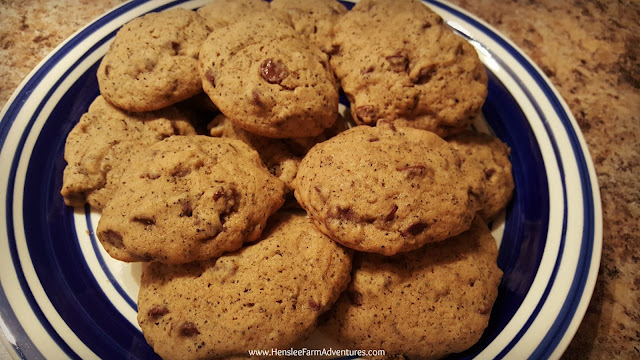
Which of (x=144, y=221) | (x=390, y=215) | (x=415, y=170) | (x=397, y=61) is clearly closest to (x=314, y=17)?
(x=397, y=61)

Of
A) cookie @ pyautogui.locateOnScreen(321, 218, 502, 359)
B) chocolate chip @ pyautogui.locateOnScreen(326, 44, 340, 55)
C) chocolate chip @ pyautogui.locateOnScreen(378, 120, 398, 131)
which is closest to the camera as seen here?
cookie @ pyautogui.locateOnScreen(321, 218, 502, 359)

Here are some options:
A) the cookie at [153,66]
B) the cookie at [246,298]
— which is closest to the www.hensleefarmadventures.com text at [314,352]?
the cookie at [246,298]

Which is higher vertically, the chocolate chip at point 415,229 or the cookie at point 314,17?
the cookie at point 314,17

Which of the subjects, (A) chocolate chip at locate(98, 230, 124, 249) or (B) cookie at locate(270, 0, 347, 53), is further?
(B) cookie at locate(270, 0, 347, 53)

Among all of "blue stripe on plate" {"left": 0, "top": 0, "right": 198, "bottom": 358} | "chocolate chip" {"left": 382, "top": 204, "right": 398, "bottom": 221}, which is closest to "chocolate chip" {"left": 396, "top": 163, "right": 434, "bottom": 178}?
"chocolate chip" {"left": 382, "top": 204, "right": 398, "bottom": 221}

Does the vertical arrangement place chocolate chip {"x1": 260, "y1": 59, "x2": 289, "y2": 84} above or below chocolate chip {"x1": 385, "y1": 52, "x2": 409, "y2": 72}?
above

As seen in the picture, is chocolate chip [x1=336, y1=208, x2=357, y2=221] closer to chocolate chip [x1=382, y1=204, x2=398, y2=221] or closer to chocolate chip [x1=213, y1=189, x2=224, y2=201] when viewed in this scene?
chocolate chip [x1=382, y1=204, x2=398, y2=221]

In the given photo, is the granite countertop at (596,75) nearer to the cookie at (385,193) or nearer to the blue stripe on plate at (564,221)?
the blue stripe on plate at (564,221)
